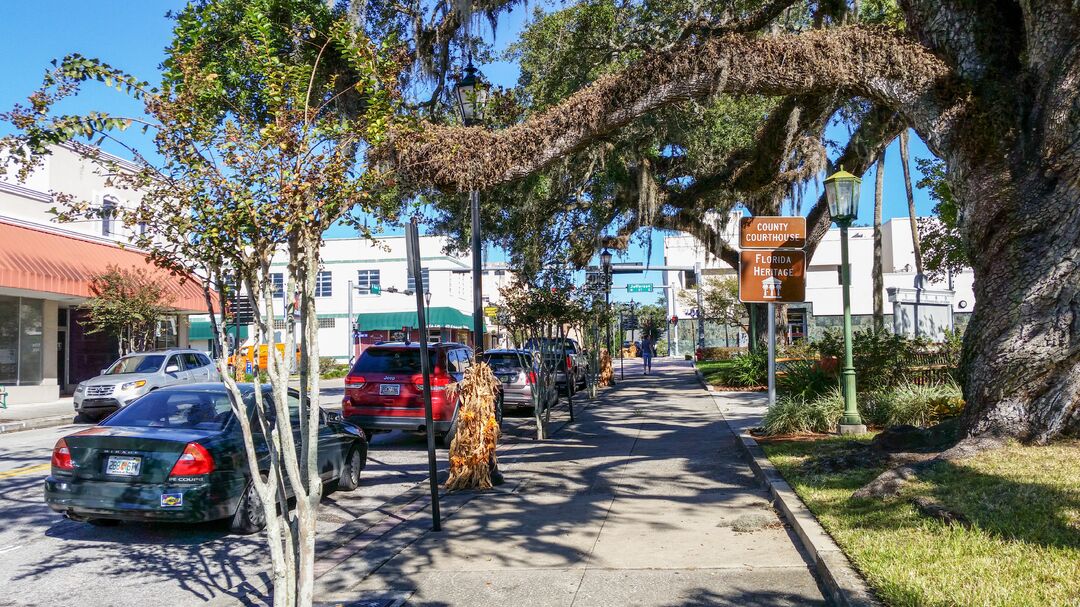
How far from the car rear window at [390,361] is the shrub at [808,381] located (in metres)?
6.74

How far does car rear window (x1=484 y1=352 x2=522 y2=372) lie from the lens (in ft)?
61.4

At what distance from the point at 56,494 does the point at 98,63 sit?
4.31 meters

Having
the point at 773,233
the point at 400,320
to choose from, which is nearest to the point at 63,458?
the point at 773,233

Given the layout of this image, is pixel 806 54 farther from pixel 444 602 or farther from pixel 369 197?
pixel 444 602

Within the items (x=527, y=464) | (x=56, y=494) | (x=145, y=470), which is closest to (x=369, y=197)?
(x=145, y=470)

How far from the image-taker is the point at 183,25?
20.7 feet

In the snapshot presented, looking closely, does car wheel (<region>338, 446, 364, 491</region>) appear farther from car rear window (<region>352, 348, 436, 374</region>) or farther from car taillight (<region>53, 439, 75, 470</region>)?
car rear window (<region>352, 348, 436, 374</region>)

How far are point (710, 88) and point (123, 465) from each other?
7100 mm

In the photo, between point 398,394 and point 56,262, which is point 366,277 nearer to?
point 56,262

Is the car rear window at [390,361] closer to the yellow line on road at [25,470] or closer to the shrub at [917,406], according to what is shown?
the yellow line on road at [25,470]

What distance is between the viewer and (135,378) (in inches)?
740

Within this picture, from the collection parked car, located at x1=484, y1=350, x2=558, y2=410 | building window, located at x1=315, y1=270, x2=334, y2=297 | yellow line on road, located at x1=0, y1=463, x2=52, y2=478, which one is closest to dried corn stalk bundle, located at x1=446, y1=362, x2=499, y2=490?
yellow line on road, located at x1=0, y1=463, x2=52, y2=478

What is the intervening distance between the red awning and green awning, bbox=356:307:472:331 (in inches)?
848

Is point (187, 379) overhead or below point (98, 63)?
below
